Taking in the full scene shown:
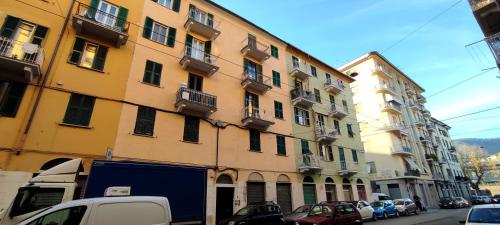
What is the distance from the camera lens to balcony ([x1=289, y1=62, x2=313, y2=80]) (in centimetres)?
2542

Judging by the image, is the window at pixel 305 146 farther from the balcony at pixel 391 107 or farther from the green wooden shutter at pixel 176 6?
the balcony at pixel 391 107

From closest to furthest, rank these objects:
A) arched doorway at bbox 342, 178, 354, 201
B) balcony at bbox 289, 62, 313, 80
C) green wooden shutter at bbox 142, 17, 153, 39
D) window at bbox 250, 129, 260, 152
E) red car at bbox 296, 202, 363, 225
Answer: red car at bbox 296, 202, 363, 225
green wooden shutter at bbox 142, 17, 153, 39
window at bbox 250, 129, 260, 152
arched doorway at bbox 342, 178, 354, 201
balcony at bbox 289, 62, 313, 80

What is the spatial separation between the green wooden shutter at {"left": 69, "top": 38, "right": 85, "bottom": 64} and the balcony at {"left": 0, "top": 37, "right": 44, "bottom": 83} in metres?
1.60

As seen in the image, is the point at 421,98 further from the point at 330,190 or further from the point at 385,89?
the point at 330,190

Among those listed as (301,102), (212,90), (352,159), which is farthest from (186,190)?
(352,159)

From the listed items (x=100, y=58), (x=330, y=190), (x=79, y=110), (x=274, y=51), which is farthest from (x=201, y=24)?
(x=330, y=190)

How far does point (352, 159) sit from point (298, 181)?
9.31 m

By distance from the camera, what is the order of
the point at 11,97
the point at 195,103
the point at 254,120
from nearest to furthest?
the point at 11,97, the point at 195,103, the point at 254,120

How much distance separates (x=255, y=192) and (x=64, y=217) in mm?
13709

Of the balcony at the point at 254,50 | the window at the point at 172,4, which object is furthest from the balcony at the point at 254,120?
the window at the point at 172,4

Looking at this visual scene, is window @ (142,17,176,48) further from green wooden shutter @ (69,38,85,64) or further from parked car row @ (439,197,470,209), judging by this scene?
parked car row @ (439,197,470,209)

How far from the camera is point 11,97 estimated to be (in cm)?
1147

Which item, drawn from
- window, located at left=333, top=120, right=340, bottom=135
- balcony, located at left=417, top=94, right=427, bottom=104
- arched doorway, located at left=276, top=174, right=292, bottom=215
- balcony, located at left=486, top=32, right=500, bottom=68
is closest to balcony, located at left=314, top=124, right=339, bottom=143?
window, located at left=333, top=120, right=340, bottom=135

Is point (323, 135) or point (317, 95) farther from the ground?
point (317, 95)
